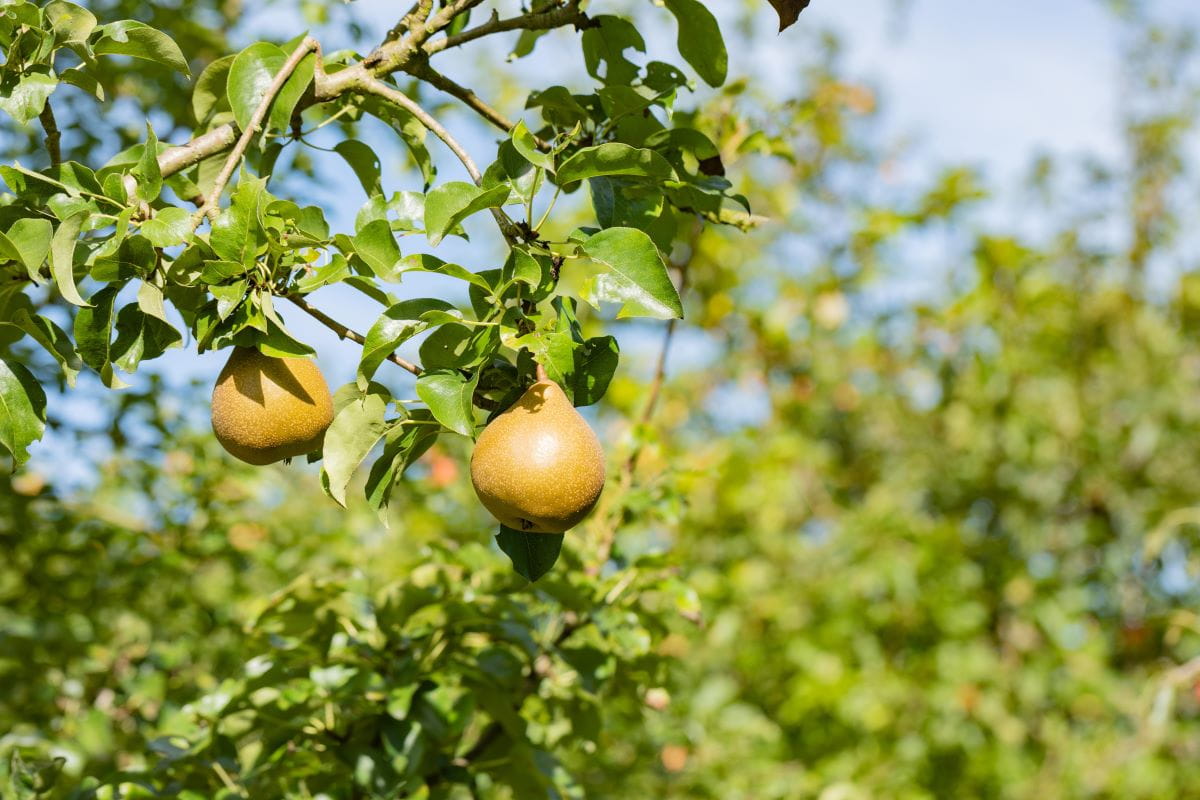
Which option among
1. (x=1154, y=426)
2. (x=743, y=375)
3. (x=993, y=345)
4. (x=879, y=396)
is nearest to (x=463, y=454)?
(x=743, y=375)

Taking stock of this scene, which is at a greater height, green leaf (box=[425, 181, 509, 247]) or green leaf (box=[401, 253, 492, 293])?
green leaf (box=[425, 181, 509, 247])

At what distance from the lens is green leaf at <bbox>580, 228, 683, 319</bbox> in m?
0.86

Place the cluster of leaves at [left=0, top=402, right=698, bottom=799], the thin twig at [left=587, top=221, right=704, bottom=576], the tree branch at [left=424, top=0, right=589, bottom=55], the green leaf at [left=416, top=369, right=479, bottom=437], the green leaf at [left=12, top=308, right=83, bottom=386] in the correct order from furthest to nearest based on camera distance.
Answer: the thin twig at [left=587, top=221, right=704, bottom=576]
the cluster of leaves at [left=0, top=402, right=698, bottom=799]
the tree branch at [left=424, top=0, right=589, bottom=55]
the green leaf at [left=12, top=308, right=83, bottom=386]
the green leaf at [left=416, top=369, right=479, bottom=437]

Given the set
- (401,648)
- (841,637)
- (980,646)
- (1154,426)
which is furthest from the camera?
(1154,426)

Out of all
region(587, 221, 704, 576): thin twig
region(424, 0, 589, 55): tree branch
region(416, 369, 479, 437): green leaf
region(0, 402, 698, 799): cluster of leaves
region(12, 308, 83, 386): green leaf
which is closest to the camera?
region(416, 369, 479, 437): green leaf

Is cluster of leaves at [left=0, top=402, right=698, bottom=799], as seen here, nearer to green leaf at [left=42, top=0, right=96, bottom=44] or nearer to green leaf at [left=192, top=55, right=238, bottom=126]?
green leaf at [left=192, top=55, right=238, bottom=126]

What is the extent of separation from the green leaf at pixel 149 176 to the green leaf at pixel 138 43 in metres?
0.12

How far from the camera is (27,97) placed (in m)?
0.92

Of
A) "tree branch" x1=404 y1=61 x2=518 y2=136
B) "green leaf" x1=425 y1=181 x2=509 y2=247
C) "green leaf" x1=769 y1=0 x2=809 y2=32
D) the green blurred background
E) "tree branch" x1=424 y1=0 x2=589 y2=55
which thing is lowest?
the green blurred background

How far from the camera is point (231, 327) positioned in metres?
0.90

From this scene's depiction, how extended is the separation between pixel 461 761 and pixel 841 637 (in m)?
2.00

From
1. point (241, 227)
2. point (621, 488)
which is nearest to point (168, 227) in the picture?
point (241, 227)

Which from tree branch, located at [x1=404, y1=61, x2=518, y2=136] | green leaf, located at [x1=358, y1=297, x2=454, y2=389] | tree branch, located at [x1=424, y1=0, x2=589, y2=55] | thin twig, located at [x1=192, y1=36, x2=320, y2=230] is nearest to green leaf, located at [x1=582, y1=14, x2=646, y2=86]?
tree branch, located at [x1=424, y1=0, x2=589, y2=55]

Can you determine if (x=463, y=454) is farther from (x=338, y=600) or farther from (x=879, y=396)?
(x=338, y=600)
